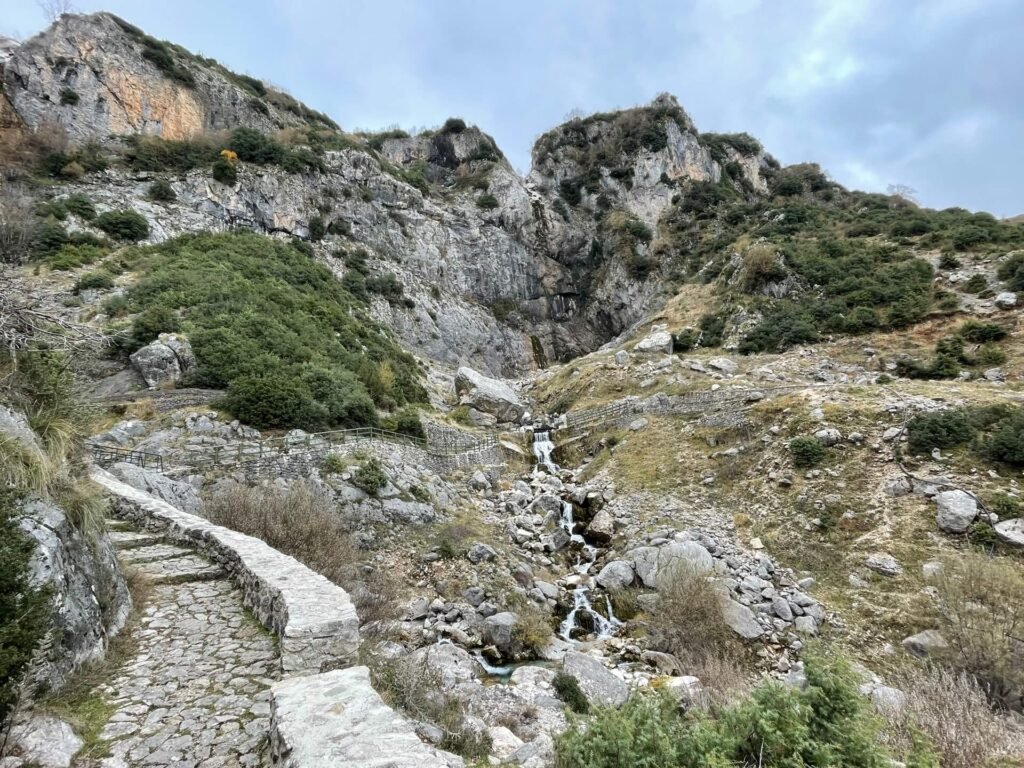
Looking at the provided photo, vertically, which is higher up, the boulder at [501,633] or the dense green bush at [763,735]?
the dense green bush at [763,735]

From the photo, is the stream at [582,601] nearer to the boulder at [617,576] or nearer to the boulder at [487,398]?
the boulder at [617,576]

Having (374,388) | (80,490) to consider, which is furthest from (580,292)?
(80,490)

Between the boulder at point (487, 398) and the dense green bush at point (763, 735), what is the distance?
25496mm

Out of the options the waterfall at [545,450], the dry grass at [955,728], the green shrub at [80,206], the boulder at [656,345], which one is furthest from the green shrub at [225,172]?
the dry grass at [955,728]

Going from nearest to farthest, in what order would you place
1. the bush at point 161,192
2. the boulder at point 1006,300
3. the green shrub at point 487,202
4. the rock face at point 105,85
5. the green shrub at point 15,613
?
1. the green shrub at point 15,613
2. the boulder at point 1006,300
3. the bush at point 161,192
4. the rock face at point 105,85
5. the green shrub at point 487,202

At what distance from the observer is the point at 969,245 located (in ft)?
99.8

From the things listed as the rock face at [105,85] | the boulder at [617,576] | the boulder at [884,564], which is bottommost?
the boulder at [617,576]

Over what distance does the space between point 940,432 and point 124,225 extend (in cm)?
4035

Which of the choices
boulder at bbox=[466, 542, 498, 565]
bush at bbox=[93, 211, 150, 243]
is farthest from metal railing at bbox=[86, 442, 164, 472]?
bush at bbox=[93, 211, 150, 243]

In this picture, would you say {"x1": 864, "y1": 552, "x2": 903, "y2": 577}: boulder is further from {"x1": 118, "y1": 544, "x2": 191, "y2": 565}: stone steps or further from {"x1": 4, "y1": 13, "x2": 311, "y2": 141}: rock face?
{"x1": 4, "y1": 13, "x2": 311, "y2": 141}: rock face

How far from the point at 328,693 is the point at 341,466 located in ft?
38.4

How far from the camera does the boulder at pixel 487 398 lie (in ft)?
98.3

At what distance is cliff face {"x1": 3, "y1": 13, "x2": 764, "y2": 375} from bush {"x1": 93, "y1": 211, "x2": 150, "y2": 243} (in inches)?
39.7

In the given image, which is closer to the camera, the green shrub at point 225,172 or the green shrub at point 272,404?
the green shrub at point 272,404
